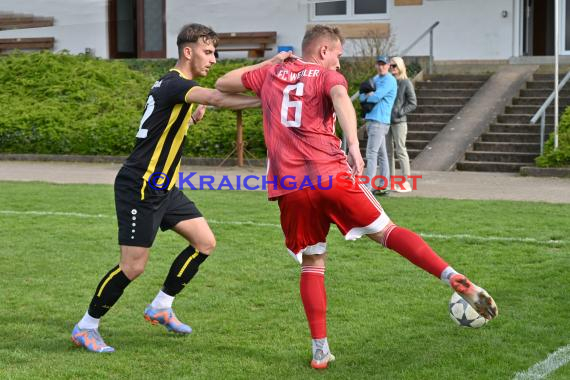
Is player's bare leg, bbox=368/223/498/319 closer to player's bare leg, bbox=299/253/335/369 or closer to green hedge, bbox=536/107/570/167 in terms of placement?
player's bare leg, bbox=299/253/335/369

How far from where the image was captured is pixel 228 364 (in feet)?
19.5

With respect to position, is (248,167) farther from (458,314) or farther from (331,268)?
(458,314)

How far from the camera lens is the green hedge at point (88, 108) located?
67.9 feet

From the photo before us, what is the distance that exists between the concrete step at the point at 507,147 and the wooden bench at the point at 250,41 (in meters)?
8.89

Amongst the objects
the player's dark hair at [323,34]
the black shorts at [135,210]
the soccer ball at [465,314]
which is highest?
the player's dark hair at [323,34]

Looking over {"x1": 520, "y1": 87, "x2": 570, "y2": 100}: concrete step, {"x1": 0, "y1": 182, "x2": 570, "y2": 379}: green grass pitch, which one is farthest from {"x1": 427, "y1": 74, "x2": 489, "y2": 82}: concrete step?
{"x1": 0, "y1": 182, "x2": 570, "y2": 379}: green grass pitch

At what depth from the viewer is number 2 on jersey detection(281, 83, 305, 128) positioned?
18.9 feet

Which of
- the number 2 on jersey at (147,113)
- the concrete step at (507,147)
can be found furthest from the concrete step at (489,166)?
the number 2 on jersey at (147,113)

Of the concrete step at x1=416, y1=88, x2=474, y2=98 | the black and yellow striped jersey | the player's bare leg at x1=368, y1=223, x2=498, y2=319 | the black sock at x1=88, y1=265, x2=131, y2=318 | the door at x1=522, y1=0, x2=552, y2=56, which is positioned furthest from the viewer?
the door at x1=522, y1=0, x2=552, y2=56

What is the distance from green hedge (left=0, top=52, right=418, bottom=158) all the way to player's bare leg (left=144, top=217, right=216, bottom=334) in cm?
1268

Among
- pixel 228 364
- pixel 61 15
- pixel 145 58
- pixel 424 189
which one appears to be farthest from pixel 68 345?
pixel 145 58

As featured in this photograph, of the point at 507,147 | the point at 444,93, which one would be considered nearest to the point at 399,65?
the point at 507,147

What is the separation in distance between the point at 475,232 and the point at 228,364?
5526 millimetres

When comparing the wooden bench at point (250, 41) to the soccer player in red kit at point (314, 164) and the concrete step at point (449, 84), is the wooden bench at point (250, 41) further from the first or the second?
the soccer player in red kit at point (314, 164)
